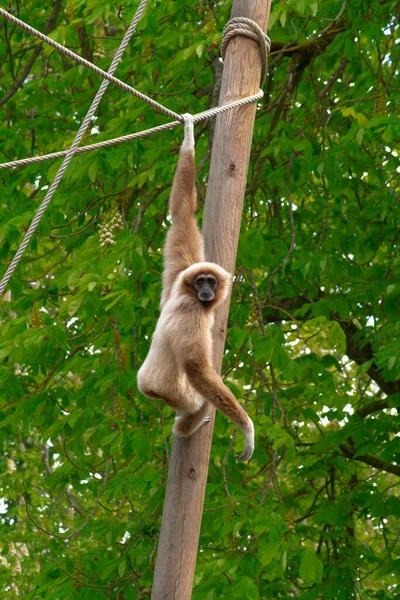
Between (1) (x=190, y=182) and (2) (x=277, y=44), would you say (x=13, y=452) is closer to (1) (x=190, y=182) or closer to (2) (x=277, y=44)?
(2) (x=277, y=44)

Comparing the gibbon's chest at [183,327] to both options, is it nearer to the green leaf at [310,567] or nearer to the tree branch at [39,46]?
the green leaf at [310,567]

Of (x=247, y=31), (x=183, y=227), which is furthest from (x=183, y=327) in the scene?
(x=247, y=31)

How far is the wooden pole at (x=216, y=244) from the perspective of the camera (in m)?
4.11

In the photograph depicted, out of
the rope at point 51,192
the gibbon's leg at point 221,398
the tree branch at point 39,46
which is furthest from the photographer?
the tree branch at point 39,46

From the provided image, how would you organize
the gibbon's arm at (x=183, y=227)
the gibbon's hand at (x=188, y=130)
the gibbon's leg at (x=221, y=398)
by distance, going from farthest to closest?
the gibbon's arm at (x=183, y=227), the gibbon's hand at (x=188, y=130), the gibbon's leg at (x=221, y=398)

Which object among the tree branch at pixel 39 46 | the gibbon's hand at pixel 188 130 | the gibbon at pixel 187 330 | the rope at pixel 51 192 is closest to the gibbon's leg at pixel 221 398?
the gibbon at pixel 187 330

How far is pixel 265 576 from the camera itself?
24.0ft

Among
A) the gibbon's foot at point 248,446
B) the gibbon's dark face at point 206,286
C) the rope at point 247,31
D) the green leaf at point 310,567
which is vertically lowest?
the gibbon's foot at point 248,446

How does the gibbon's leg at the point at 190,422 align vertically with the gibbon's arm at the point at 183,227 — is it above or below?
below

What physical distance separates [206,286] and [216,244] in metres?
0.21

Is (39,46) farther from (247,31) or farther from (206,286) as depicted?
(206,286)

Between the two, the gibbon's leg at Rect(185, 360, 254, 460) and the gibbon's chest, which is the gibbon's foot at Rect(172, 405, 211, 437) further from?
the gibbon's chest

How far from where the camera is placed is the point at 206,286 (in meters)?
4.39

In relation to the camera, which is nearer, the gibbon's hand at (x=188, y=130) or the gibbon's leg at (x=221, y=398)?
the gibbon's leg at (x=221, y=398)
